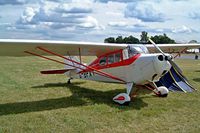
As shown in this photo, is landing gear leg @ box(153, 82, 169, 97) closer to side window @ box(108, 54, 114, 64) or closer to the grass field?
the grass field

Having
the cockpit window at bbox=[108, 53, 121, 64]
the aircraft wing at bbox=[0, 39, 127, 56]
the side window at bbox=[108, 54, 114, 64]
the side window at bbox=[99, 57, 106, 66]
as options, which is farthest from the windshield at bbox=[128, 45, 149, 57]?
the side window at bbox=[99, 57, 106, 66]

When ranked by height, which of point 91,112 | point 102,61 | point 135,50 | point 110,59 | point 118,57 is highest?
point 135,50

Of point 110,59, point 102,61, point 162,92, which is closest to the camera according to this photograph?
point 162,92

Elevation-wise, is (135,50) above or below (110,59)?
above

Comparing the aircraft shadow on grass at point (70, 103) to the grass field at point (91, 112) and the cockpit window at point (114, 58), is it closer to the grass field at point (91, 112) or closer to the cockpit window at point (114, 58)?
the grass field at point (91, 112)

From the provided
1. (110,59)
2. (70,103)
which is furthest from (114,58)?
(70,103)

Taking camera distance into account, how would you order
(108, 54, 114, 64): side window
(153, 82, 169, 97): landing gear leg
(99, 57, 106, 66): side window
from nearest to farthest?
(153, 82, 169, 97): landing gear leg, (108, 54, 114, 64): side window, (99, 57, 106, 66): side window

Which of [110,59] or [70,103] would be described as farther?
[110,59]

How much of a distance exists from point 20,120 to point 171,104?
448cm

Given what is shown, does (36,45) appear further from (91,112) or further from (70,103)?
(91,112)

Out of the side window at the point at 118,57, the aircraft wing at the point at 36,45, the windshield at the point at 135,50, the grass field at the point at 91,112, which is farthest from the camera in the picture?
the side window at the point at 118,57

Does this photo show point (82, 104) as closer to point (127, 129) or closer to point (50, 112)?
point (50, 112)

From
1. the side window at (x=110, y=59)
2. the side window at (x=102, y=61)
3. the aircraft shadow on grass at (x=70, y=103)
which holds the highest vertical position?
the side window at (x=110, y=59)

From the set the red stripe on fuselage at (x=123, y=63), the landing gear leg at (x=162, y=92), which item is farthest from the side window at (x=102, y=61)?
the landing gear leg at (x=162, y=92)
